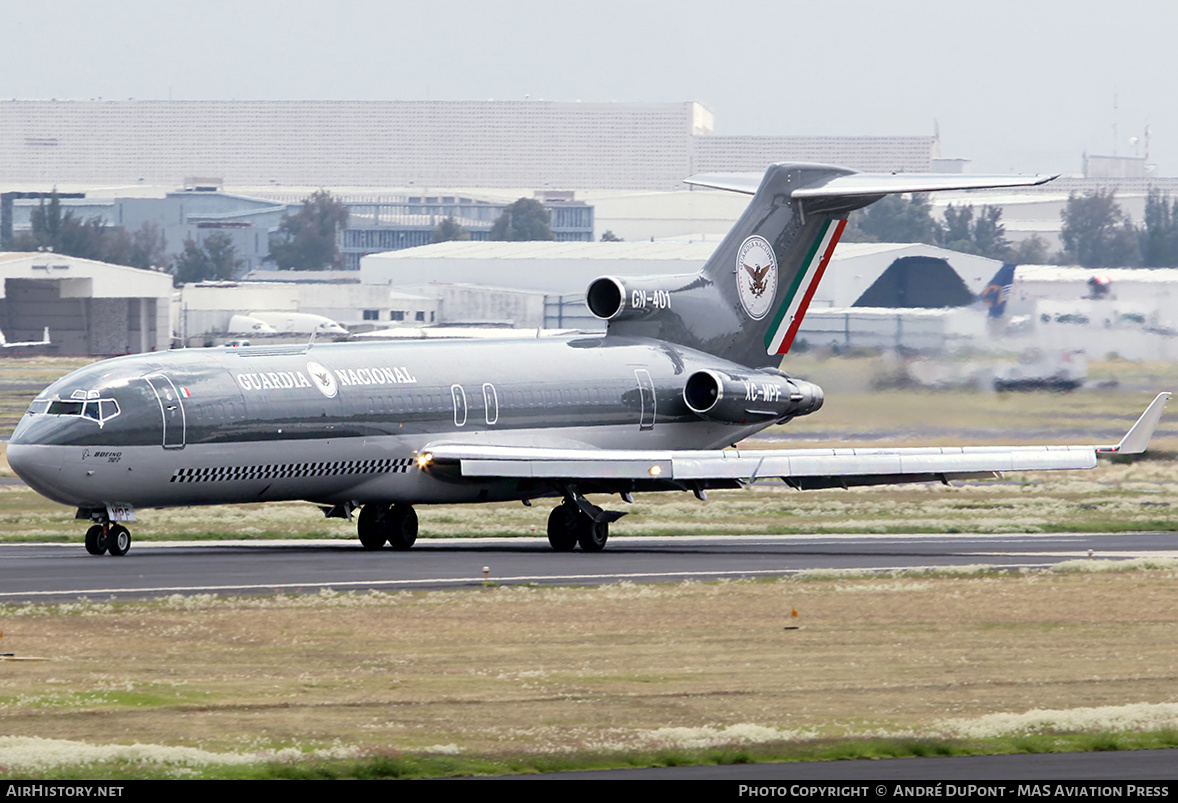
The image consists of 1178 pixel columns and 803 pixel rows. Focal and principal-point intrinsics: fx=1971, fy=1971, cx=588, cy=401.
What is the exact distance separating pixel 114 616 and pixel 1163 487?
1477 inches

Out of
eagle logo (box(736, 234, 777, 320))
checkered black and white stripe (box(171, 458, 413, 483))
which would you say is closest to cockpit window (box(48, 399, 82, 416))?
checkered black and white stripe (box(171, 458, 413, 483))

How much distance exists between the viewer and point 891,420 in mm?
54562

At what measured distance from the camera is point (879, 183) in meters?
45.3

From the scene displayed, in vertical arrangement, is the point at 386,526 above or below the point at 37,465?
below

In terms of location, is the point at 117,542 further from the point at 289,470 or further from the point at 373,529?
the point at 373,529

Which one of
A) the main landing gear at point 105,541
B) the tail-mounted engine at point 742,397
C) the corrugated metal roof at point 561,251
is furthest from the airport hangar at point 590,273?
the main landing gear at point 105,541

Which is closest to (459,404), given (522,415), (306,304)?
(522,415)

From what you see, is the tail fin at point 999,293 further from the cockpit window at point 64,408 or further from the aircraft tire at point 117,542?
the cockpit window at point 64,408

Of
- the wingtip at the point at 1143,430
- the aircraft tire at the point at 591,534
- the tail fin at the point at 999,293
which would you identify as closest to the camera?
the wingtip at the point at 1143,430

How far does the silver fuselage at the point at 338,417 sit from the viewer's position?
115 ft

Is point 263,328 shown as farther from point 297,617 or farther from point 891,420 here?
point 297,617

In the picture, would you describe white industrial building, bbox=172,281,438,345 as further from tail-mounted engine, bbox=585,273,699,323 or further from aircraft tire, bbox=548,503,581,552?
aircraft tire, bbox=548,503,581,552

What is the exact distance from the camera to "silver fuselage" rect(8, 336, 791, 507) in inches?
1378

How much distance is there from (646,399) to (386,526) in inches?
281
